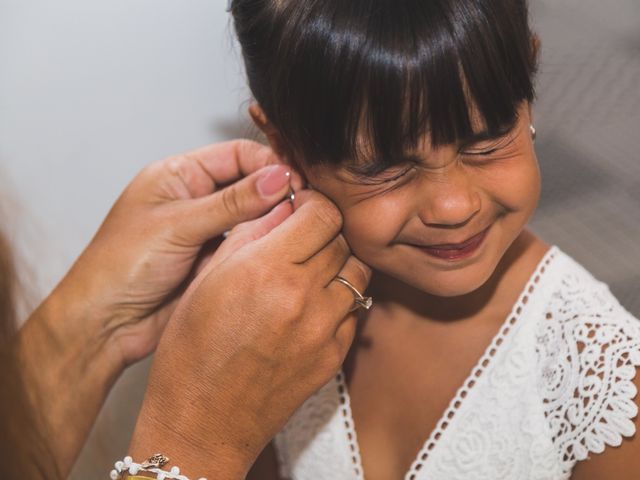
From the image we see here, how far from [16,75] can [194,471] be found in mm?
901

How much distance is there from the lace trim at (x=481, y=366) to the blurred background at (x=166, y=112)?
19 cm

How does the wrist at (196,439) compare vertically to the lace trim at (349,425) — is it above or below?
above

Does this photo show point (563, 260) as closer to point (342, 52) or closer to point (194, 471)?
point (342, 52)

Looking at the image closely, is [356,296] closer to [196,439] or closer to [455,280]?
[455,280]

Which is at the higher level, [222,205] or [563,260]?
[222,205]

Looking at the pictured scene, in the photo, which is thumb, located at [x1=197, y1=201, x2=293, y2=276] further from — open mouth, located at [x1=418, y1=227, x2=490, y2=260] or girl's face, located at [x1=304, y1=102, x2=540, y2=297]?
open mouth, located at [x1=418, y1=227, x2=490, y2=260]

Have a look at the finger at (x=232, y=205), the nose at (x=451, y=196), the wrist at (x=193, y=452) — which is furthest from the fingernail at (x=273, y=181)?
the wrist at (x=193, y=452)

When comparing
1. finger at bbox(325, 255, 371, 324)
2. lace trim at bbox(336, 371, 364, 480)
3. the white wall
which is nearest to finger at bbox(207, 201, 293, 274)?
finger at bbox(325, 255, 371, 324)

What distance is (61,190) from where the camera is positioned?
1613 millimetres

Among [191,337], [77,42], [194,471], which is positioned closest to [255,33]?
[191,337]

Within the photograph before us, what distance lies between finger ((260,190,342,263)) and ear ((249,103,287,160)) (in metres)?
0.13

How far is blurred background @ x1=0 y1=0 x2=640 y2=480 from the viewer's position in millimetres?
1359

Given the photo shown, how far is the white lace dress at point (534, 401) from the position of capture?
3.53 ft

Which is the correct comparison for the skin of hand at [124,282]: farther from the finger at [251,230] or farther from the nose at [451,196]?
the nose at [451,196]
